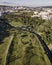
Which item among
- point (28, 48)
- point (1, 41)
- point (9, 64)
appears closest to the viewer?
point (9, 64)

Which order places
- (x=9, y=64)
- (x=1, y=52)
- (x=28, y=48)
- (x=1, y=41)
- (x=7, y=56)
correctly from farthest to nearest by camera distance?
(x=1, y=41) → (x=28, y=48) → (x=1, y=52) → (x=7, y=56) → (x=9, y=64)

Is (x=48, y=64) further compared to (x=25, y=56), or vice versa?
(x=25, y=56)

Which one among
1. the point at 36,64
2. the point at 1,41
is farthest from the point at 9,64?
the point at 1,41

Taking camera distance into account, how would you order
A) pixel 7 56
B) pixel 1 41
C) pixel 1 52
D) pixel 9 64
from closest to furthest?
1. pixel 9 64
2. pixel 7 56
3. pixel 1 52
4. pixel 1 41

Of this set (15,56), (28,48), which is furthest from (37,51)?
(15,56)

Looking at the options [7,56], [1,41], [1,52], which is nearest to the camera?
[7,56]

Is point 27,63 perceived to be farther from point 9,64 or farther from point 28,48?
point 28,48

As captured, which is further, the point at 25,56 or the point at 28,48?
the point at 28,48

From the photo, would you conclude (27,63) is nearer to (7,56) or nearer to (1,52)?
(7,56)
